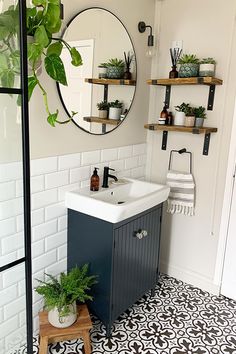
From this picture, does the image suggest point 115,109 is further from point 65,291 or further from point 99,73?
point 65,291

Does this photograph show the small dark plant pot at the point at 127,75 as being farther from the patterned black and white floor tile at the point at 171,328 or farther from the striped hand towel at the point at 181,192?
the patterned black and white floor tile at the point at 171,328

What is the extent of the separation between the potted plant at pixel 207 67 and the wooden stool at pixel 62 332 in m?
1.79

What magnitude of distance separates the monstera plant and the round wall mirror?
168mm

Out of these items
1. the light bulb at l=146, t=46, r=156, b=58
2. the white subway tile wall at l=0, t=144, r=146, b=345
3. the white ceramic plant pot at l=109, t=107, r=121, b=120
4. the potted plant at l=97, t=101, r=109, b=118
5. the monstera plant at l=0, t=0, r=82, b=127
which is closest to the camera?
the monstera plant at l=0, t=0, r=82, b=127

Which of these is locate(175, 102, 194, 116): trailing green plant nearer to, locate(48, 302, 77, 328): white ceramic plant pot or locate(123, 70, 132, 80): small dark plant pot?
locate(123, 70, 132, 80): small dark plant pot

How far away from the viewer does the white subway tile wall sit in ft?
5.03

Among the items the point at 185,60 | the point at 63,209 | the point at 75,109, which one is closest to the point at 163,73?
the point at 185,60

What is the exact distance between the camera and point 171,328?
82.7 inches

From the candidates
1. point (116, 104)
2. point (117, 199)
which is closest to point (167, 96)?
point (116, 104)

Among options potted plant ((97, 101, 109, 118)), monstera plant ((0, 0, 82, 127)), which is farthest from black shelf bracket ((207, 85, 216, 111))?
monstera plant ((0, 0, 82, 127))

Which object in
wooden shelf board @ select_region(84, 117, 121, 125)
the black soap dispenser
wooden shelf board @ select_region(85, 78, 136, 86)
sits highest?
wooden shelf board @ select_region(85, 78, 136, 86)

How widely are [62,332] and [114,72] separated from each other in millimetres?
1708

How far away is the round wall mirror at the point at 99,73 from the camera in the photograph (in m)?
1.89

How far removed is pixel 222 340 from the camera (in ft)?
6.62
